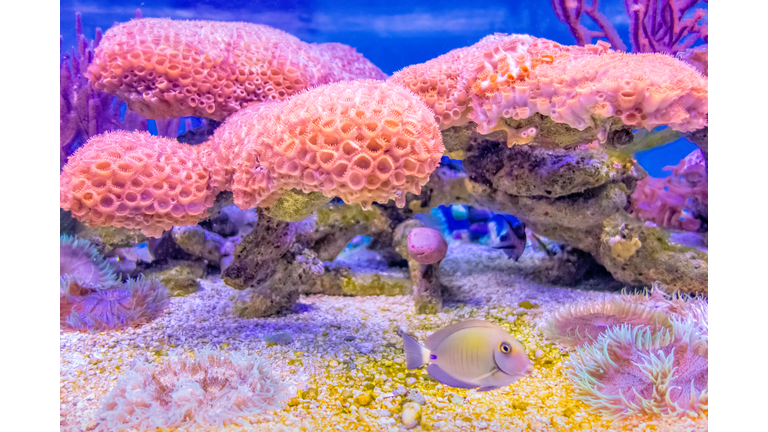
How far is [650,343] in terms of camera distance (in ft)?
7.07

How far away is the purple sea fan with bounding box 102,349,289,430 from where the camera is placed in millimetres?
1793

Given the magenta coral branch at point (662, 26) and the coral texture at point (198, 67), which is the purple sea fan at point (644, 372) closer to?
the magenta coral branch at point (662, 26)

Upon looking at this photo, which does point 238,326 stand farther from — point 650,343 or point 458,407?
point 650,343

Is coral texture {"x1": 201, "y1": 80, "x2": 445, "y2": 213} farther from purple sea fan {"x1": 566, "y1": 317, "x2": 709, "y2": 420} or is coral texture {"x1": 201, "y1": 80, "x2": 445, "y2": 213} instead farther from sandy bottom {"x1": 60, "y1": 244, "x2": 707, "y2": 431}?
purple sea fan {"x1": 566, "y1": 317, "x2": 709, "y2": 420}

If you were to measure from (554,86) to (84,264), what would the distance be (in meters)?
4.35

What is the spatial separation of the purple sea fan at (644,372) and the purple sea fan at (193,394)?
62.5 inches

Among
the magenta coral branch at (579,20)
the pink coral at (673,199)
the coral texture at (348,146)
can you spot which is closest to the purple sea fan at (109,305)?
the coral texture at (348,146)

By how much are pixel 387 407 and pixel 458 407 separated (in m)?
0.35

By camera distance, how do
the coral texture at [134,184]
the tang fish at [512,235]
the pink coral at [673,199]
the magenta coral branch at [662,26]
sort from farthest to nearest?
the tang fish at [512,235], the pink coral at [673,199], the magenta coral branch at [662,26], the coral texture at [134,184]

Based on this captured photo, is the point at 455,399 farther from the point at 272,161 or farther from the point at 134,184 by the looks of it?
the point at 134,184

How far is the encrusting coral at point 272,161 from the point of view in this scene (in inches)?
72.3

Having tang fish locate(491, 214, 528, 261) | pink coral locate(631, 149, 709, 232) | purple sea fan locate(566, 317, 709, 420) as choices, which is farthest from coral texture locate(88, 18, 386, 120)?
pink coral locate(631, 149, 709, 232)

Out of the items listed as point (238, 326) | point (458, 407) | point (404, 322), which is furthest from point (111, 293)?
point (458, 407)

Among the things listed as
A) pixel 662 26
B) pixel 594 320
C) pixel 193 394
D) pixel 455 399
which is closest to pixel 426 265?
pixel 594 320
